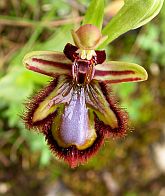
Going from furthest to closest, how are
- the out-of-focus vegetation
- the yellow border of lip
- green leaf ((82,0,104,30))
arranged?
the out-of-focus vegetation
green leaf ((82,0,104,30))
the yellow border of lip

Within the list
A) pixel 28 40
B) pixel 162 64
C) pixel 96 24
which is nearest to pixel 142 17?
pixel 96 24

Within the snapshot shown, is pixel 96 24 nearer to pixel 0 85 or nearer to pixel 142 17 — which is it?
pixel 142 17

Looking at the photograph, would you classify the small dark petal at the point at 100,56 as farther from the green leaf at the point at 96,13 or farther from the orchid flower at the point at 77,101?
the green leaf at the point at 96,13

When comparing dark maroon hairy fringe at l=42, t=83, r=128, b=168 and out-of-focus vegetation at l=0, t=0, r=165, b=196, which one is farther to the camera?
out-of-focus vegetation at l=0, t=0, r=165, b=196

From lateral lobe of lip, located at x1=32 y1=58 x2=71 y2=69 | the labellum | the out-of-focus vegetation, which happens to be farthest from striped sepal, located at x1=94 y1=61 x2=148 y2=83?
the out-of-focus vegetation

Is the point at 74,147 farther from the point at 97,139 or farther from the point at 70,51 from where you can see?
the point at 70,51

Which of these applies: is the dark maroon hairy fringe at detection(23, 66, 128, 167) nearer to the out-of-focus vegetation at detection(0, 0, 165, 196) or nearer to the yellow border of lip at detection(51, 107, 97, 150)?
the yellow border of lip at detection(51, 107, 97, 150)

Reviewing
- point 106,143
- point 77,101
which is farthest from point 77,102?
point 106,143
